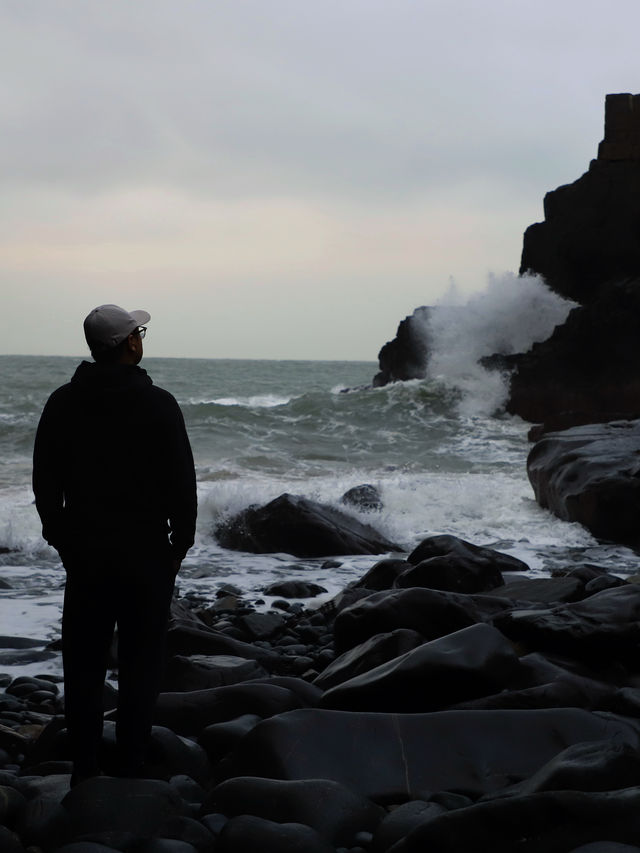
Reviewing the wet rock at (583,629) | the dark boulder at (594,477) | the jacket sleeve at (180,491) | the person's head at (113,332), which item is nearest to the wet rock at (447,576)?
the wet rock at (583,629)

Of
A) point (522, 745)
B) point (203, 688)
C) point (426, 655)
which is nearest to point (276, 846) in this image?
point (522, 745)

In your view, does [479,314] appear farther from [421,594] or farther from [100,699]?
[100,699]

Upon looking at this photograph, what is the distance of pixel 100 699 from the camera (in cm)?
294

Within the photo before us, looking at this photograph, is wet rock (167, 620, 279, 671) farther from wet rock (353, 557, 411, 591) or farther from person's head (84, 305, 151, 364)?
person's head (84, 305, 151, 364)

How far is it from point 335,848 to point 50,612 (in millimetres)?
3961

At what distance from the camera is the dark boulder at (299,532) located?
815cm

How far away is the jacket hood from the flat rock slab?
116 cm

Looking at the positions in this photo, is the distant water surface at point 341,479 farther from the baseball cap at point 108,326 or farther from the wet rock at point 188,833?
the wet rock at point 188,833

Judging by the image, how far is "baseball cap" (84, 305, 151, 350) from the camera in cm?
288

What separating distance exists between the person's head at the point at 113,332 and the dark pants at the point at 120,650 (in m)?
0.61

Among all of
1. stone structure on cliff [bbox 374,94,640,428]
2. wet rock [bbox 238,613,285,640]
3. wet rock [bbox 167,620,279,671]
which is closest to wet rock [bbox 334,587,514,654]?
wet rock [bbox 167,620,279,671]

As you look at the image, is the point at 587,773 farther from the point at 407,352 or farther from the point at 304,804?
the point at 407,352

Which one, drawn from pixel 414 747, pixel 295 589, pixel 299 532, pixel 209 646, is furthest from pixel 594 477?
pixel 414 747

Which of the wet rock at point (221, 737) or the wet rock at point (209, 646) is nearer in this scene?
the wet rock at point (221, 737)
